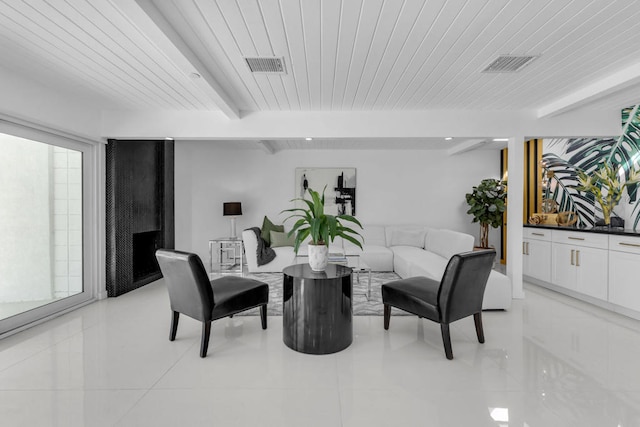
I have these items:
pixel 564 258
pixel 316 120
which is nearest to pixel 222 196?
pixel 316 120

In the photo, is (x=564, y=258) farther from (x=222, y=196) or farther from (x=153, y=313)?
(x=222, y=196)

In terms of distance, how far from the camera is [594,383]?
7.07 ft

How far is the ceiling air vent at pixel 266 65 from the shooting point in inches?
106

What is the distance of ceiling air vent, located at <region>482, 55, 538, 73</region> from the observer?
2.69 meters

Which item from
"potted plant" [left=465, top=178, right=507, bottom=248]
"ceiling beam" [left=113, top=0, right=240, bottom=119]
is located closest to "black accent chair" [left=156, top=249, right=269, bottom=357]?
"ceiling beam" [left=113, top=0, right=240, bottom=119]

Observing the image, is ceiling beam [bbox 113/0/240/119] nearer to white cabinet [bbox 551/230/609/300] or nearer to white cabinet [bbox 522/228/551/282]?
white cabinet [bbox 551/230/609/300]

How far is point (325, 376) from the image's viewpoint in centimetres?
224

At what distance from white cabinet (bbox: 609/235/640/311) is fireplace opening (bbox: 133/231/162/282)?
6170 millimetres

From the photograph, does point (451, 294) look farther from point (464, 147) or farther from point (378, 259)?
point (464, 147)

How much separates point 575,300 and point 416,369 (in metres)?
3.05

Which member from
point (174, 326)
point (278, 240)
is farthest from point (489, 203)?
point (174, 326)

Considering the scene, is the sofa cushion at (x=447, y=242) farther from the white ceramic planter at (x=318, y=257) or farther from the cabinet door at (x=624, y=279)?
the white ceramic planter at (x=318, y=257)

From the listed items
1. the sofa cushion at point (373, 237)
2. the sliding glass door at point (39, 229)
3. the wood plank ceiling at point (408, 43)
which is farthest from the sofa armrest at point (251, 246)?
the wood plank ceiling at point (408, 43)

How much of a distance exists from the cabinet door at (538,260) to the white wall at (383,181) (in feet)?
5.87
